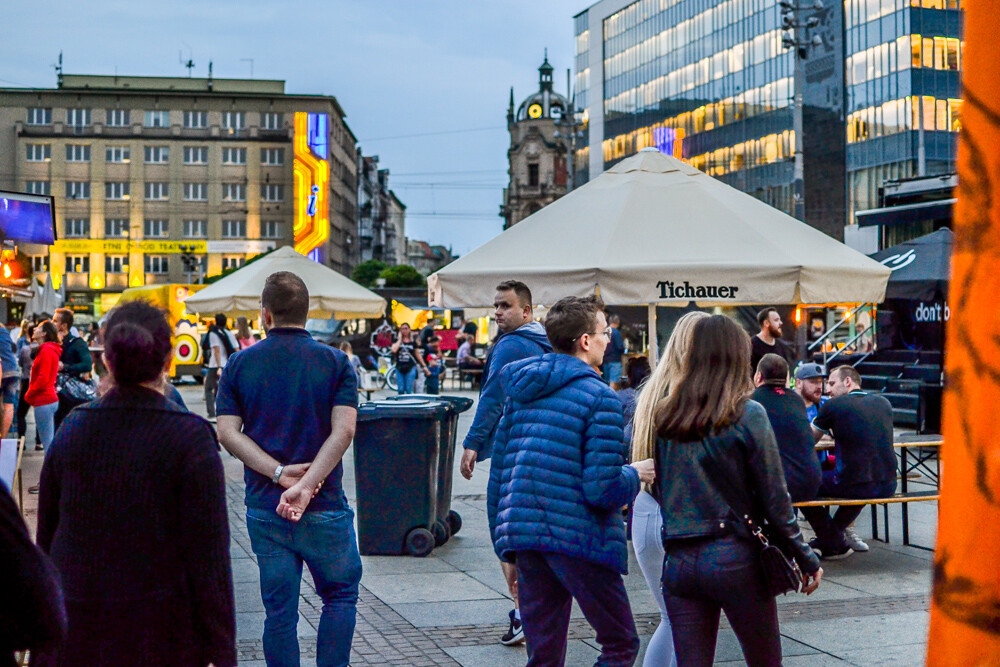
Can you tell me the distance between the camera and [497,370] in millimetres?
6191

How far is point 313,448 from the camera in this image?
15.0ft

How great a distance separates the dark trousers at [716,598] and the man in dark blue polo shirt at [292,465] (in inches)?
57.5

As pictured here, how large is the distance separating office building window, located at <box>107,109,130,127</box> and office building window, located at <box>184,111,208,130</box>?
16.4 ft

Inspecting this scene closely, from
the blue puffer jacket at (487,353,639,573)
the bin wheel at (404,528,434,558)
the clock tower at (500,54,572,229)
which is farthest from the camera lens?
the clock tower at (500,54,572,229)

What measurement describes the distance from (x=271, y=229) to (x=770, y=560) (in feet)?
308

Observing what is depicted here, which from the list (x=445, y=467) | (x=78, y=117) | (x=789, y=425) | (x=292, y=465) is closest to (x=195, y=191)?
(x=78, y=117)

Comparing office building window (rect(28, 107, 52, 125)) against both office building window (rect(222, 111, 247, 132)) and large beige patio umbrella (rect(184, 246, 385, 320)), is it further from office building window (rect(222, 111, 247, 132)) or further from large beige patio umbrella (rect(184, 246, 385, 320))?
large beige patio umbrella (rect(184, 246, 385, 320))

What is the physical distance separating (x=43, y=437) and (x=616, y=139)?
3577 inches

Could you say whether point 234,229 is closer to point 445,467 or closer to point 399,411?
point 445,467

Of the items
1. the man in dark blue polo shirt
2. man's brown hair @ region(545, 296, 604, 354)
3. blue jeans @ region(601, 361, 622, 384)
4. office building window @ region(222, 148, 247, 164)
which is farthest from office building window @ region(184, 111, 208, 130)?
man's brown hair @ region(545, 296, 604, 354)

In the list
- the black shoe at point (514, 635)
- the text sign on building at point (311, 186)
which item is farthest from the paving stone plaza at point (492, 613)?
the text sign on building at point (311, 186)

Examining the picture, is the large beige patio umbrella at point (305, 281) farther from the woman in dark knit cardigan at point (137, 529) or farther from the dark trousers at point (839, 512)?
the woman in dark knit cardigan at point (137, 529)

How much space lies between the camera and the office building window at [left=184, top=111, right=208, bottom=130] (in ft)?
314

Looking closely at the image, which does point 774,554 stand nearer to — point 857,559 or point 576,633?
point 576,633
